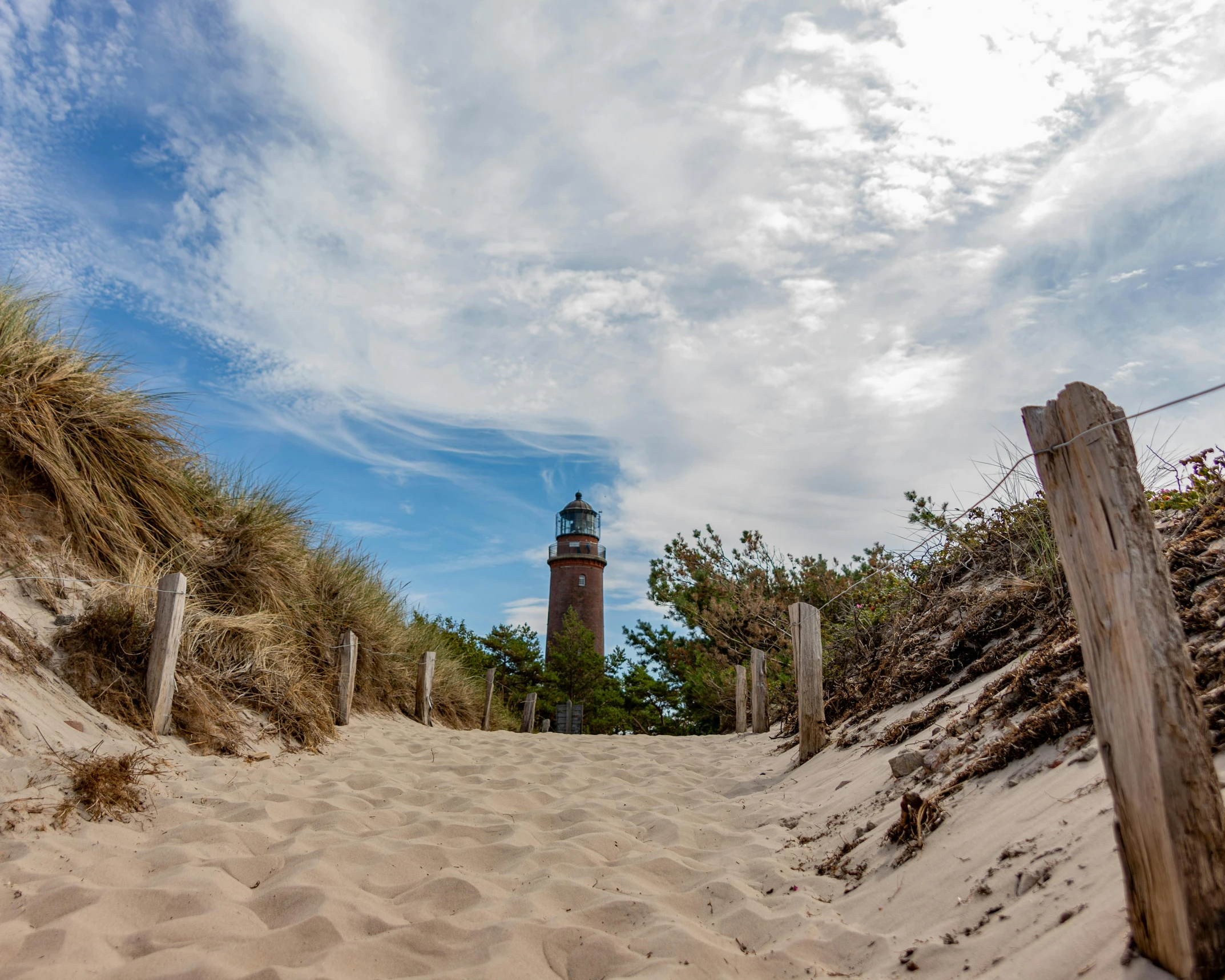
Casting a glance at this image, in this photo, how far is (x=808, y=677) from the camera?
232 inches

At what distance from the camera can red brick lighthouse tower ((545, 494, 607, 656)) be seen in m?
27.6

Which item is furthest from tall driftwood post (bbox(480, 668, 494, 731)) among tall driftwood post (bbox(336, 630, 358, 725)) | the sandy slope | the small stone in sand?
the small stone in sand

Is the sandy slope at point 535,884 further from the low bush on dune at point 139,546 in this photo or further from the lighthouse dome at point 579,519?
the lighthouse dome at point 579,519

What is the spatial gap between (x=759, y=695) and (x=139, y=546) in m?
6.91

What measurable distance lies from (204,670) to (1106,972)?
5949 mm

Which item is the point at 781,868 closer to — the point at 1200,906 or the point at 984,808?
the point at 984,808

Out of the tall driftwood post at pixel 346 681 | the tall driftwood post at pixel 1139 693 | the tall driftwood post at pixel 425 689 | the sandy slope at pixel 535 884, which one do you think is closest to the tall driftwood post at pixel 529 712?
the tall driftwood post at pixel 425 689

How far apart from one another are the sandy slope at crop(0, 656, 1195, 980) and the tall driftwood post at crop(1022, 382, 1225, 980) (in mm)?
201

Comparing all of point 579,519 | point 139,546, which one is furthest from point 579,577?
point 139,546

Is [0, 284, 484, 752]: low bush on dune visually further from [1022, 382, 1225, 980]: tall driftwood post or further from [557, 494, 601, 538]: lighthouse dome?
[557, 494, 601, 538]: lighthouse dome

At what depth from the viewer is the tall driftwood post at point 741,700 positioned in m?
10.6

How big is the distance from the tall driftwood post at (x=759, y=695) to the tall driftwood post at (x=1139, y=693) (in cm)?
735

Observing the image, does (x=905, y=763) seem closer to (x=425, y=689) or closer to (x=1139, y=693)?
(x=1139, y=693)

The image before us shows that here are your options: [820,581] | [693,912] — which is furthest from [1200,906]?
[820,581]
